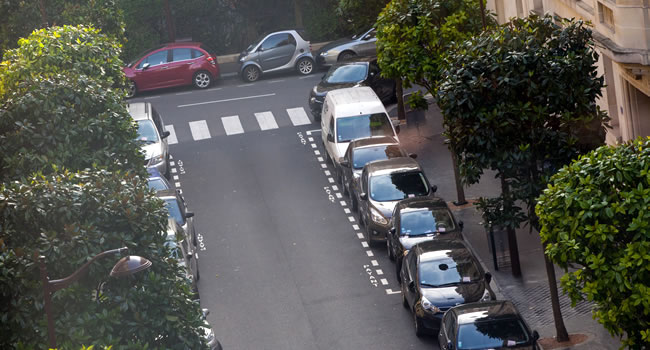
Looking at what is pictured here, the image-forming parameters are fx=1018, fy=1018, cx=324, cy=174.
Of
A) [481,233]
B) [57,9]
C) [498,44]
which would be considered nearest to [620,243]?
[498,44]

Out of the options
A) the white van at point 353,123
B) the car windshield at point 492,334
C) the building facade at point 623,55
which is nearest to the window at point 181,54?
the white van at point 353,123

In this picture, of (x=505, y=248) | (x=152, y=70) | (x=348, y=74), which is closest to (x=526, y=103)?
(x=505, y=248)

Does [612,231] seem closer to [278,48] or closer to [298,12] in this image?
[278,48]

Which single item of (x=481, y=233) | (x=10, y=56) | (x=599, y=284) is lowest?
(x=481, y=233)

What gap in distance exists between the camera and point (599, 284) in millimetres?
13406

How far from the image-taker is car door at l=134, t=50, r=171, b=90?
38.9m

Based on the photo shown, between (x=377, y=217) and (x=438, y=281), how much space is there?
4546 millimetres

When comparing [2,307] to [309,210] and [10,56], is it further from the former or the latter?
[309,210]

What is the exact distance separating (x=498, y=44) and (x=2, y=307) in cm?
1040

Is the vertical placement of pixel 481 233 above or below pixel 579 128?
below

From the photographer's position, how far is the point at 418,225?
23.2 m

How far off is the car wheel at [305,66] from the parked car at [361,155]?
1204cm

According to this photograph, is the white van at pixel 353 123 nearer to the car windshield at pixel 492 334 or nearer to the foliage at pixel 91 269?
the car windshield at pixel 492 334

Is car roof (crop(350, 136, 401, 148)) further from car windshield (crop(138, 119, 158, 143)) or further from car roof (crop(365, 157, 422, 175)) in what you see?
car windshield (crop(138, 119, 158, 143))
